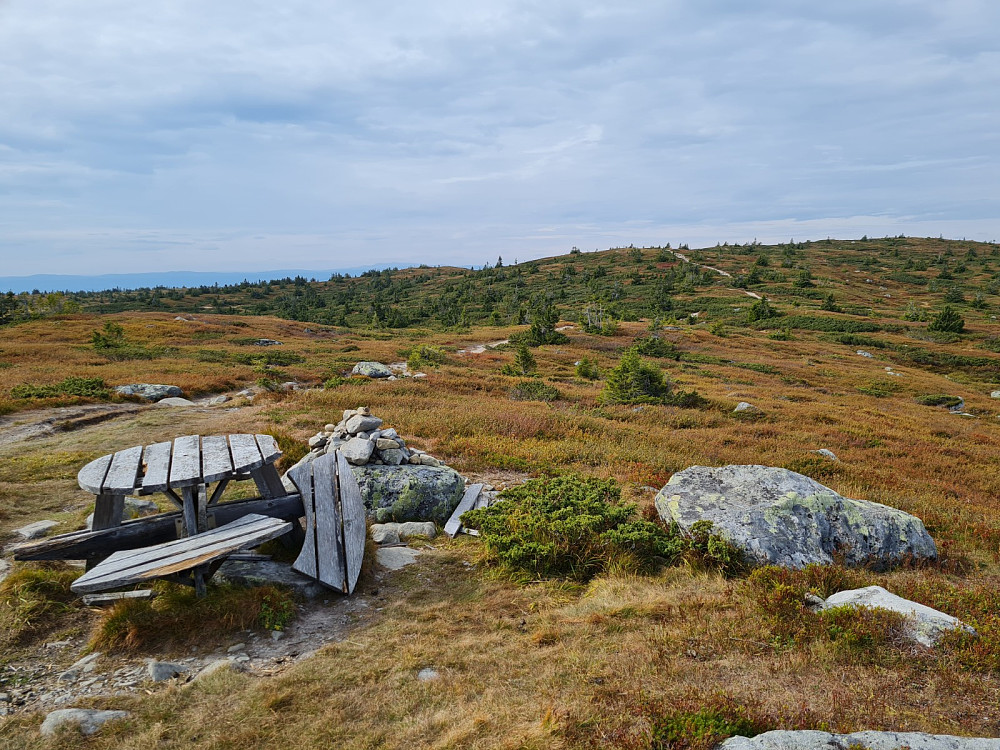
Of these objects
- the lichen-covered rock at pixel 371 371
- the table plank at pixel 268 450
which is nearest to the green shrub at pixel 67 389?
the lichen-covered rock at pixel 371 371

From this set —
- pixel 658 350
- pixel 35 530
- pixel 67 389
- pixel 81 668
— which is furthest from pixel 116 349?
pixel 658 350

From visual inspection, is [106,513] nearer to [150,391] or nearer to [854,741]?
[854,741]

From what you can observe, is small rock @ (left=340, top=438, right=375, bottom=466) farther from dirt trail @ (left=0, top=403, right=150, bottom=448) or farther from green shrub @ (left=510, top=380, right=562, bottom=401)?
green shrub @ (left=510, top=380, right=562, bottom=401)

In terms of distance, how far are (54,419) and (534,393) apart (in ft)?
54.6

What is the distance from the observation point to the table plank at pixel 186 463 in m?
5.07

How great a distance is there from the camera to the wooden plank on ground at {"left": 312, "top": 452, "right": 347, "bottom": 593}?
5562mm

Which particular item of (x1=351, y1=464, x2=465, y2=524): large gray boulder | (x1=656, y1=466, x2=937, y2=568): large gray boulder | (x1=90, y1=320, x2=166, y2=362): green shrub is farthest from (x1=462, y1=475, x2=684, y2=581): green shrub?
(x1=90, y1=320, x2=166, y2=362): green shrub

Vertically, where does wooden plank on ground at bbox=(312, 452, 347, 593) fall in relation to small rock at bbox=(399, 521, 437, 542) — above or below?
above

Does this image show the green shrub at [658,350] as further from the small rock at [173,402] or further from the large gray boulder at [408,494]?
the large gray boulder at [408,494]

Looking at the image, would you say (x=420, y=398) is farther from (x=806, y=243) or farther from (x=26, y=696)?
(x=806, y=243)

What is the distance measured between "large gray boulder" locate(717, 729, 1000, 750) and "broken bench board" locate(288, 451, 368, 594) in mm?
4161

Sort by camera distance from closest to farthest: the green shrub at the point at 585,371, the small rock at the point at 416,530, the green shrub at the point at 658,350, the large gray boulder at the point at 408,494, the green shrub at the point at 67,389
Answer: the small rock at the point at 416,530, the large gray boulder at the point at 408,494, the green shrub at the point at 67,389, the green shrub at the point at 585,371, the green shrub at the point at 658,350

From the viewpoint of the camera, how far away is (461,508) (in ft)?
27.1

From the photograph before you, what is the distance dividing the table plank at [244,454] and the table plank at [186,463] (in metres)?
0.37
